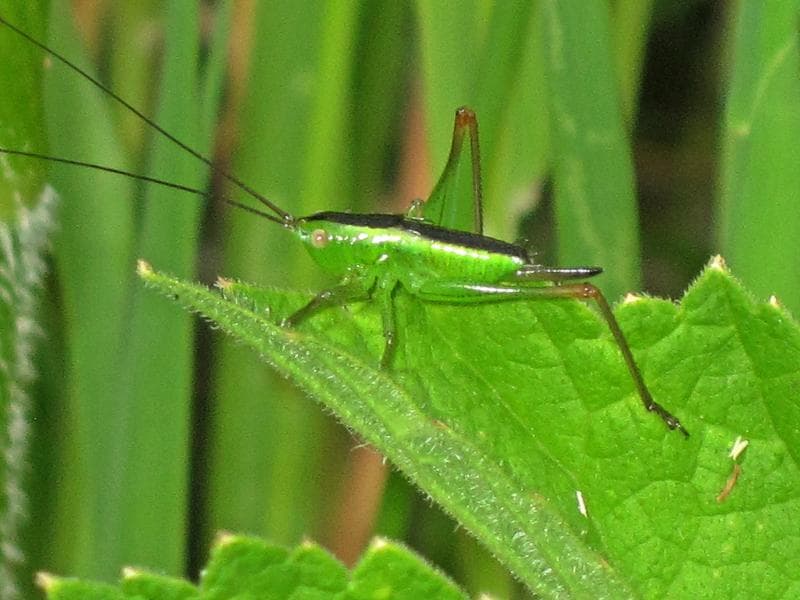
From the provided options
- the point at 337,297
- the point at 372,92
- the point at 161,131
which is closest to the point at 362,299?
the point at 337,297

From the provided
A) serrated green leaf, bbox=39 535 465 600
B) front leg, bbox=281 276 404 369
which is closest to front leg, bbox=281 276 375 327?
front leg, bbox=281 276 404 369

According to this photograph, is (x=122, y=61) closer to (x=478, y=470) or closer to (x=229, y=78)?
(x=229, y=78)

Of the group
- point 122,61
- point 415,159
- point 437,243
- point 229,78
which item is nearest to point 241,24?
point 229,78

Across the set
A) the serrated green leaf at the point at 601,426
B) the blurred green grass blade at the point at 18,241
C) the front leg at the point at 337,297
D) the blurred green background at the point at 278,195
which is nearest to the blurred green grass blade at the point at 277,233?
the blurred green background at the point at 278,195

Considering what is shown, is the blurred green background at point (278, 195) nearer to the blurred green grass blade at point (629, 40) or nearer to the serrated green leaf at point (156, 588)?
the blurred green grass blade at point (629, 40)

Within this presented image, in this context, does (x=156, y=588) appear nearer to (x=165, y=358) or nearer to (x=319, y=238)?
(x=165, y=358)

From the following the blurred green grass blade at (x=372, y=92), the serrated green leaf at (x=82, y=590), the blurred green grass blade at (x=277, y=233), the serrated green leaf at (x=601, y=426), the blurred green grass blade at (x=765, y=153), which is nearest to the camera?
the serrated green leaf at (x=82, y=590)
